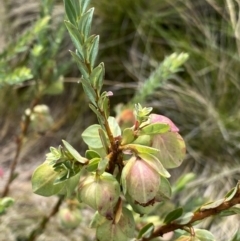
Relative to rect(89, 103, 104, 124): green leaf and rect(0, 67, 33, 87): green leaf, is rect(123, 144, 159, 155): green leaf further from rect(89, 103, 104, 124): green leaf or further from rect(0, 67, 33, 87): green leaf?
rect(0, 67, 33, 87): green leaf

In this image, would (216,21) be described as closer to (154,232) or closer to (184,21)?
(184,21)

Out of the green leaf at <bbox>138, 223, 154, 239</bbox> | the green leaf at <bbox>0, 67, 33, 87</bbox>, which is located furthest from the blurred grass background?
the green leaf at <bbox>138, 223, 154, 239</bbox>

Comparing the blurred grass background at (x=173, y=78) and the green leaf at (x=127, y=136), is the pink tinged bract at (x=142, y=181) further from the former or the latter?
the blurred grass background at (x=173, y=78)

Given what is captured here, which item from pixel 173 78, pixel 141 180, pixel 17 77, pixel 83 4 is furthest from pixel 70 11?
pixel 173 78

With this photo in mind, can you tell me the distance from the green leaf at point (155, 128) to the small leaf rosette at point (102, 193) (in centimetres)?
4

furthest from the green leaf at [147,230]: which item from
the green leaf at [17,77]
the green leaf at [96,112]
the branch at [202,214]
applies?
the green leaf at [17,77]

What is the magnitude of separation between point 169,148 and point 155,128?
→ 0.08ft

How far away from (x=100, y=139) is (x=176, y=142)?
0.05 meters

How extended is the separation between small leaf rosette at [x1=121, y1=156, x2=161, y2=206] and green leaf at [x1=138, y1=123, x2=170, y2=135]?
0.07 ft

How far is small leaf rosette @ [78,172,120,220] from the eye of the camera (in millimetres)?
325

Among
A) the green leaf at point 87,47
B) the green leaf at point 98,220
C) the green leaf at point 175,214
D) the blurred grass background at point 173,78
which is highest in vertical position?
the green leaf at point 87,47

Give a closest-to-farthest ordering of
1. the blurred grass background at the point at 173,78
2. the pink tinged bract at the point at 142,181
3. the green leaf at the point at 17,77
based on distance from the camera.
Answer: the pink tinged bract at the point at 142,181, the green leaf at the point at 17,77, the blurred grass background at the point at 173,78

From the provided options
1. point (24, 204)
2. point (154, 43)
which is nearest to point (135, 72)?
point (154, 43)

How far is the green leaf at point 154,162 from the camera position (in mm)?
321
